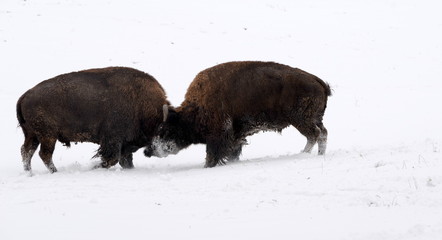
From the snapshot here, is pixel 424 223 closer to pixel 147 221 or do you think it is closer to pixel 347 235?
pixel 347 235

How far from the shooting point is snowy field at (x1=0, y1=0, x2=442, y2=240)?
575cm

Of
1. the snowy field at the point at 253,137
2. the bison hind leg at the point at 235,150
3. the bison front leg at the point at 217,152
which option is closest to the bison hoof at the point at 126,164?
the snowy field at the point at 253,137

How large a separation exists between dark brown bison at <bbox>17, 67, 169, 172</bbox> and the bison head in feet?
0.49

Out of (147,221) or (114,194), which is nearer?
Answer: (147,221)

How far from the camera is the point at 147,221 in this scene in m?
5.84

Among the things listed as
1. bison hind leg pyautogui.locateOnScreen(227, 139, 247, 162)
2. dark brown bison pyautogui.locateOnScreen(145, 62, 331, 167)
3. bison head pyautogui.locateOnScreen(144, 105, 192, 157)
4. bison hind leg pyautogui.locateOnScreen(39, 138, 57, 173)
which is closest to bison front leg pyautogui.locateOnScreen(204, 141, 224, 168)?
dark brown bison pyautogui.locateOnScreen(145, 62, 331, 167)

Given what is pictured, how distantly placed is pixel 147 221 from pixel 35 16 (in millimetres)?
18192

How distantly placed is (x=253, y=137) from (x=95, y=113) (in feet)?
17.4

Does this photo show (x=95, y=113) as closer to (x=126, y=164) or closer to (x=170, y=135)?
(x=126, y=164)

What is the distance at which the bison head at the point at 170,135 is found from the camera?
32.3 feet

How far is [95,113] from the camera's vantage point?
960 cm

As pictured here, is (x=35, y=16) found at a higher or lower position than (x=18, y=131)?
higher

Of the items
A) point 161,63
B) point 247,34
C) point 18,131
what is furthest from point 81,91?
point 247,34

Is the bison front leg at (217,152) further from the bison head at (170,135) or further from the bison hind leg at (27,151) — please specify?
the bison hind leg at (27,151)
